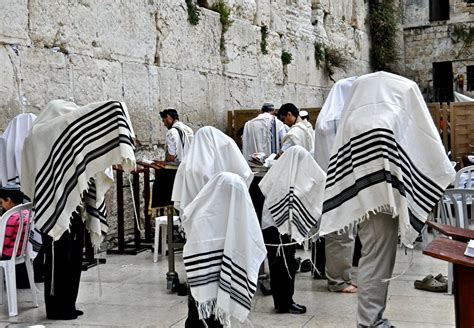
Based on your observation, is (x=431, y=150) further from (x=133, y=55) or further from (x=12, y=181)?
(x=133, y=55)

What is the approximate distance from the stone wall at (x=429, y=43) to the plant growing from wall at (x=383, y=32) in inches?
18.3

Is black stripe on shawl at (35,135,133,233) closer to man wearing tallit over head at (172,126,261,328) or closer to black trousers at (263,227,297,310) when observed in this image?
man wearing tallit over head at (172,126,261,328)

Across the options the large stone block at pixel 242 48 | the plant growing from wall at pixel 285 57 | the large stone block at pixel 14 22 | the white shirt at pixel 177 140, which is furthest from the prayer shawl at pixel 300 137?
the plant growing from wall at pixel 285 57

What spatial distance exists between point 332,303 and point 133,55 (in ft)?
16.3

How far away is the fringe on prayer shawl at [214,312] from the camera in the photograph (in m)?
3.72

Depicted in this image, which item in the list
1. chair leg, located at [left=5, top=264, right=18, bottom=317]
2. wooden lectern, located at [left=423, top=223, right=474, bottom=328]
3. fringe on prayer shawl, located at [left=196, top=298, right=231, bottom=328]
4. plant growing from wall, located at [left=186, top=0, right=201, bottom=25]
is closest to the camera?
wooden lectern, located at [left=423, top=223, right=474, bottom=328]

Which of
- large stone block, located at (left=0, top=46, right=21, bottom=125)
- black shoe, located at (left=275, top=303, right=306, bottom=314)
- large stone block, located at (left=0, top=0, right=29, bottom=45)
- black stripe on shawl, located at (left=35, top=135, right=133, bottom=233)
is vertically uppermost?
large stone block, located at (left=0, top=0, right=29, bottom=45)

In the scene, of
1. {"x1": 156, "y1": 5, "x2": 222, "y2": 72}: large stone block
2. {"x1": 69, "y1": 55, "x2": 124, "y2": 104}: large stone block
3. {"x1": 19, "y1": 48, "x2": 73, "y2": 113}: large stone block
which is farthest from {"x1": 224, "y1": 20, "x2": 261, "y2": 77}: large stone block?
{"x1": 19, "y1": 48, "x2": 73, "y2": 113}: large stone block

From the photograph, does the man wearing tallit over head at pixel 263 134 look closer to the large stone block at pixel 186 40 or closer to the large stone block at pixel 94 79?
the large stone block at pixel 186 40

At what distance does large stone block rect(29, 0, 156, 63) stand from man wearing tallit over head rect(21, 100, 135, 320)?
2.79 meters

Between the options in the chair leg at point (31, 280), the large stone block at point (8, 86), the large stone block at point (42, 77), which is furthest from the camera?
the large stone block at point (42, 77)

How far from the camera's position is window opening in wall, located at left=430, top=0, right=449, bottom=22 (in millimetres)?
17859

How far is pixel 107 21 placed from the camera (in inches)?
332

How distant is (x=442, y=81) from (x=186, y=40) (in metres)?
9.80
